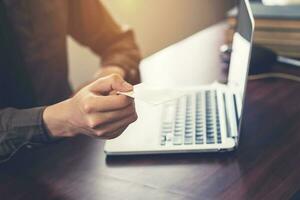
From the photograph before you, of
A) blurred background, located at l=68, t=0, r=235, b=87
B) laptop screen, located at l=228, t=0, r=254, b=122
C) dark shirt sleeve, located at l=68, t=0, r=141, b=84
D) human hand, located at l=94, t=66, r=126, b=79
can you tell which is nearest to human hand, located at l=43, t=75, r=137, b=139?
laptop screen, located at l=228, t=0, r=254, b=122

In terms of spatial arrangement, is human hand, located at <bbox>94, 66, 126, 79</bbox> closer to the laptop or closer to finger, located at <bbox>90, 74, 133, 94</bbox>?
the laptop

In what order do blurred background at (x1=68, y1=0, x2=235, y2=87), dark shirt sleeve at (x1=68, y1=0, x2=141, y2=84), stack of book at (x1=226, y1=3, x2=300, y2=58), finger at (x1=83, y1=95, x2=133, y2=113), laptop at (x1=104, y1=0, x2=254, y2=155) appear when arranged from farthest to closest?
blurred background at (x1=68, y1=0, x2=235, y2=87) → dark shirt sleeve at (x1=68, y1=0, x2=141, y2=84) → stack of book at (x1=226, y1=3, x2=300, y2=58) → laptop at (x1=104, y1=0, x2=254, y2=155) → finger at (x1=83, y1=95, x2=133, y2=113)

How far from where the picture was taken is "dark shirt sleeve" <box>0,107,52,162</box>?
90 centimetres

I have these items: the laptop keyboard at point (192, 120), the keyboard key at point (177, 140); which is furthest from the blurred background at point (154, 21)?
the keyboard key at point (177, 140)

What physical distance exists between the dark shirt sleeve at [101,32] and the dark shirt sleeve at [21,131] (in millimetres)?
534

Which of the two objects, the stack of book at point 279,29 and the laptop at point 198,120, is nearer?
the laptop at point 198,120

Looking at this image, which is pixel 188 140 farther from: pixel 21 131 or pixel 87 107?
pixel 21 131

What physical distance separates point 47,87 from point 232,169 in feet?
2.50

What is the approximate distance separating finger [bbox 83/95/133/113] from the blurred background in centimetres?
117

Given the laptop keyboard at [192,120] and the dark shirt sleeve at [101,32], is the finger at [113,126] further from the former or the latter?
the dark shirt sleeve at [101,32]

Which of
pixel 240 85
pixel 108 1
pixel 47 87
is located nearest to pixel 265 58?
pixel 240 85

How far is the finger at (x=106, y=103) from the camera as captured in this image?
2.54ft

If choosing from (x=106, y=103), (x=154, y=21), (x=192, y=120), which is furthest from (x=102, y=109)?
(x=154, y=21)

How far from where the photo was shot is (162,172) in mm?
833
